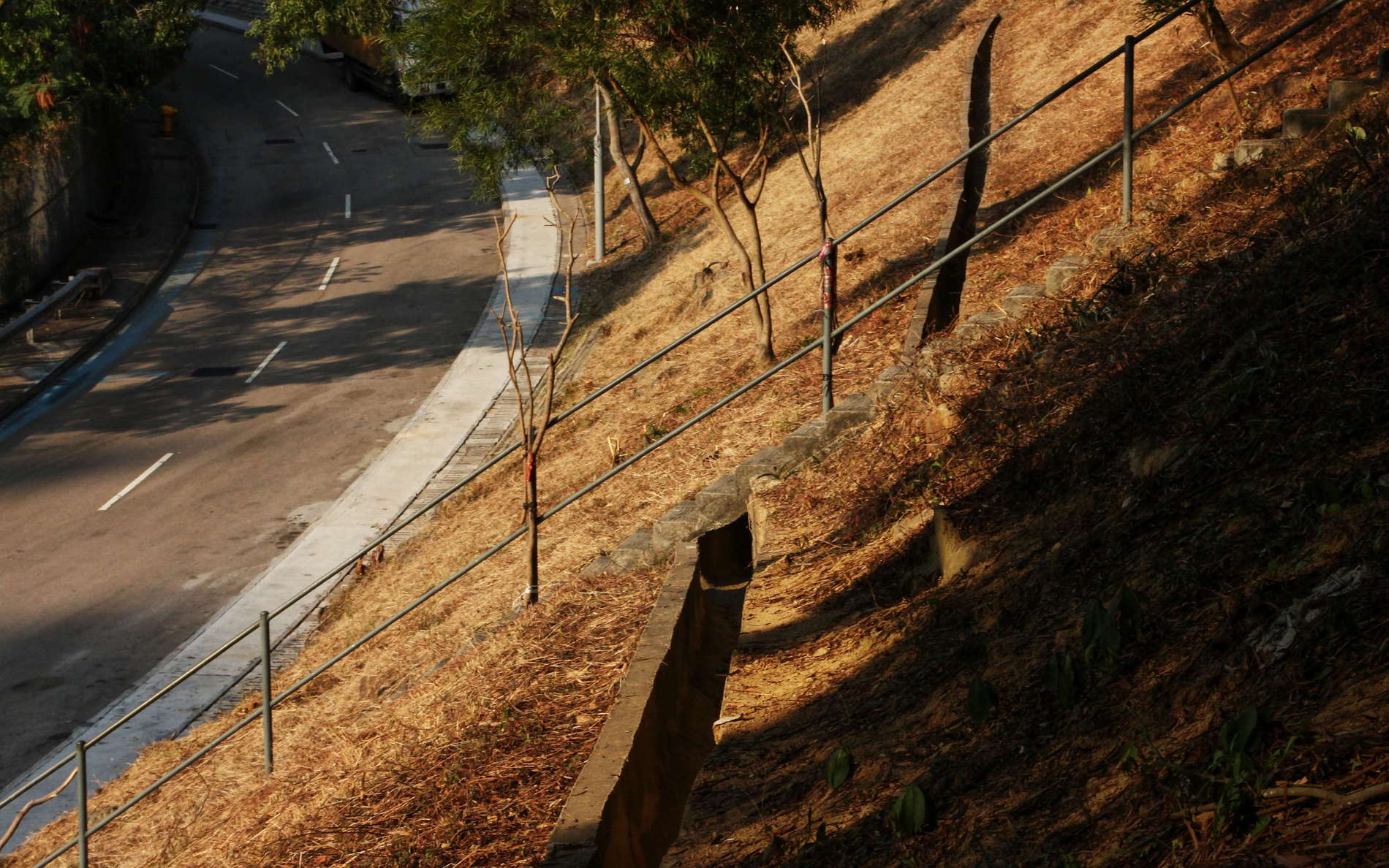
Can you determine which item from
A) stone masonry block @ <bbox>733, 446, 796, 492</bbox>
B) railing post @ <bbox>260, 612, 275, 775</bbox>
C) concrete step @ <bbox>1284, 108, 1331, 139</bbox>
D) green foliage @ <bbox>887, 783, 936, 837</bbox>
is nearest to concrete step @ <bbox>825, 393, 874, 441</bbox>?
stone masonry block @ <bbox>733, 446, 796, 492</bbox>

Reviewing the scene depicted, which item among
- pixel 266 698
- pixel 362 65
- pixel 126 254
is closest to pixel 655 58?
pixel 266 698

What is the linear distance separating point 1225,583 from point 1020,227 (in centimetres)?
960

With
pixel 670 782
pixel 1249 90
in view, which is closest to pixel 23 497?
pixel 670 782

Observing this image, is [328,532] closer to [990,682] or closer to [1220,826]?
[990,682]

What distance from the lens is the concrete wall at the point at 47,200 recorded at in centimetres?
2723

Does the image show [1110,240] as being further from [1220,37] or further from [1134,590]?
[1134,590]

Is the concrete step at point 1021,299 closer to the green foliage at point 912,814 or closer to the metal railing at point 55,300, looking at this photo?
the green foliage at point 912,814

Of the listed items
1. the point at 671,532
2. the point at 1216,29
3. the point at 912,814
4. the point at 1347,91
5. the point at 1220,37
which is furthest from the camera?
the point at 1220,37

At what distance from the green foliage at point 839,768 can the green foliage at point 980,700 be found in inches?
21.4

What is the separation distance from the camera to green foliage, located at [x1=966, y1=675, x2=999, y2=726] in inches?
192

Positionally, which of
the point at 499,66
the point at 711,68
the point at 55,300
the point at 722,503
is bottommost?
the point at 722,503

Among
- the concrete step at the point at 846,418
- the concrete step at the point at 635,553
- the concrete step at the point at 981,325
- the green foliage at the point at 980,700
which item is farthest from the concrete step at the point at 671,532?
the green foliage at the point at 980,700

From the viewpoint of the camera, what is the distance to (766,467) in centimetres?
984

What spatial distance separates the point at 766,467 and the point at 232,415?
603 inches
